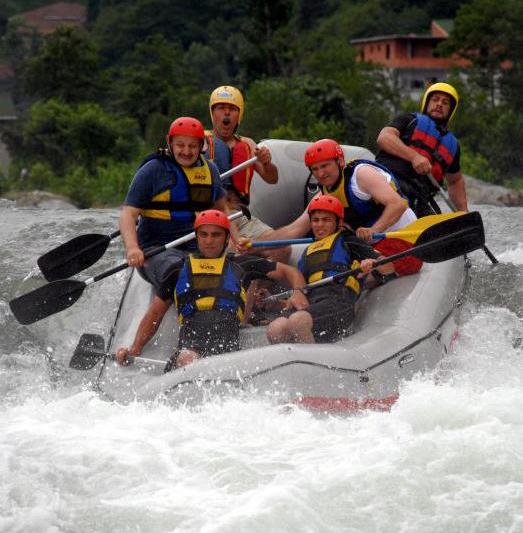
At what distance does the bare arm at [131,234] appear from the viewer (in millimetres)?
5984

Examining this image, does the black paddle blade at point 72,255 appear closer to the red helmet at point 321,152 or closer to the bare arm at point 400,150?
the red helmet at point 321,152

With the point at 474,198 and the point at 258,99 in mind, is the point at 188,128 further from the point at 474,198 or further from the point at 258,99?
the point at 258,99

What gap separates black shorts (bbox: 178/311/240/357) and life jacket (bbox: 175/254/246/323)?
0.03 meters

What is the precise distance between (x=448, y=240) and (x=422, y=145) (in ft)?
4.36

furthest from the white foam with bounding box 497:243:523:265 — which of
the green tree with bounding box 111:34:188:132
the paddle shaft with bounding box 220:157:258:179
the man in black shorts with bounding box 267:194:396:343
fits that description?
the green tree with bounding box 111:34:188:132

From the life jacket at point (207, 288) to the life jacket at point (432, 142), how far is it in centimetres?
209

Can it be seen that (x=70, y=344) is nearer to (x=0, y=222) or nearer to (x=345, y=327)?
(x=345, y=327)

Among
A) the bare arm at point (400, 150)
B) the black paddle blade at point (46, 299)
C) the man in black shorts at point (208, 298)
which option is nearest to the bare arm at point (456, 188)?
the bare arm at point (400, 150)

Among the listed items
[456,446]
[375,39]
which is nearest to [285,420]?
[456,446]

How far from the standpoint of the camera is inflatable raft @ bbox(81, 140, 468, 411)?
17.4 feet

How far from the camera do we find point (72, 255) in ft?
22.1

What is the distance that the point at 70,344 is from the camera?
738 cm

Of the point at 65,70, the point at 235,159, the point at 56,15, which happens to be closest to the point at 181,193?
the point at 235,159

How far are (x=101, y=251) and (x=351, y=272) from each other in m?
1.62
